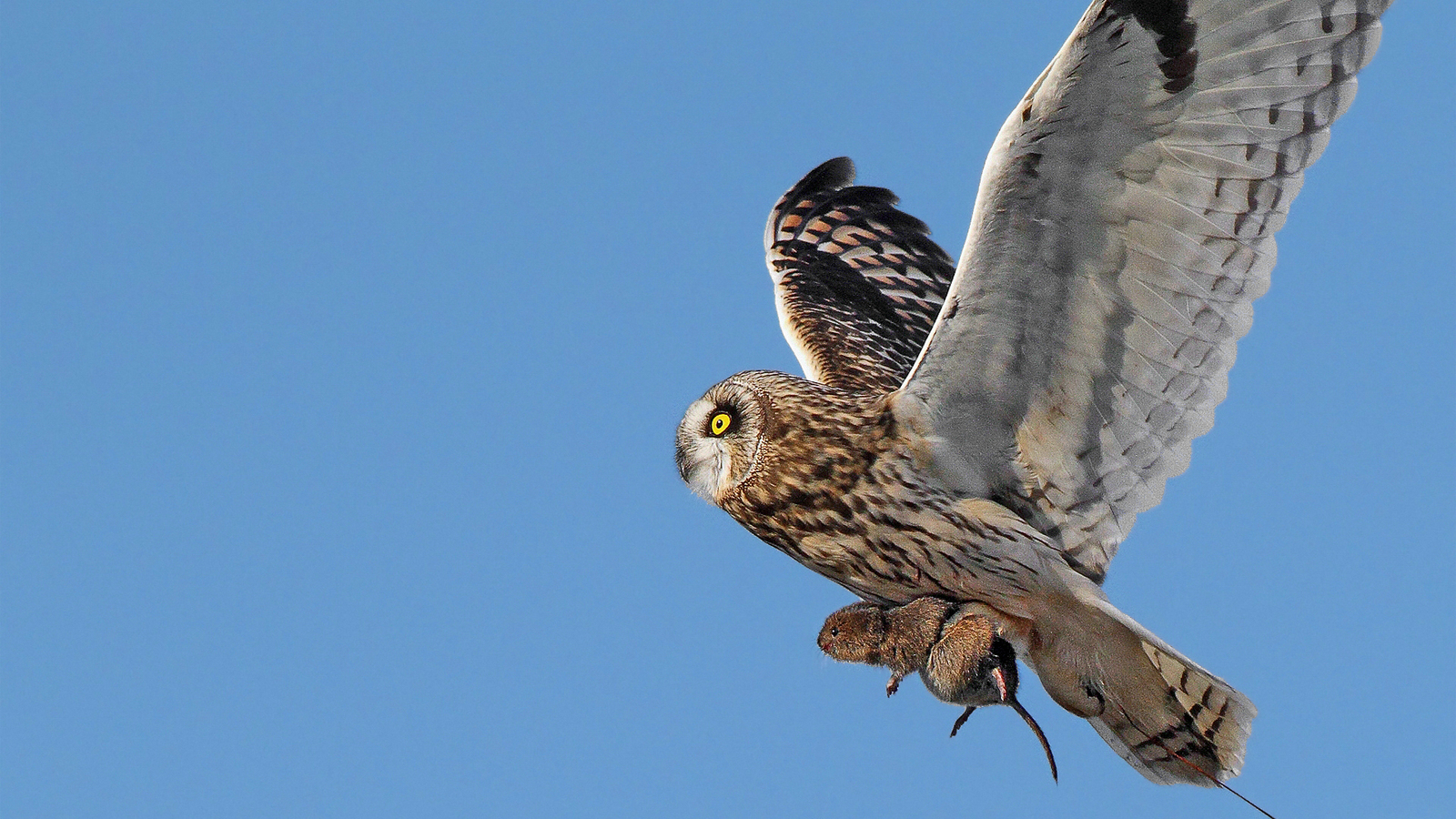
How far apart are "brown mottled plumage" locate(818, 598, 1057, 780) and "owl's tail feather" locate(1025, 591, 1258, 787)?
298 millimetres

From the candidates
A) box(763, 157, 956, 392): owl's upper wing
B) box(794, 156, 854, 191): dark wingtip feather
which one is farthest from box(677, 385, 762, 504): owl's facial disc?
box(794, 156, 854, 191): dark wingtip feather

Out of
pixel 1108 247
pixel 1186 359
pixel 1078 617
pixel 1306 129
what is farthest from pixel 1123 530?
pixel 1306 129

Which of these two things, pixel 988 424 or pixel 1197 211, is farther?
pixel 988 424

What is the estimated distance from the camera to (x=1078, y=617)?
3828 millimetres

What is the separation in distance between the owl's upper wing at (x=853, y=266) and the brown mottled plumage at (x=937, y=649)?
5.32ft

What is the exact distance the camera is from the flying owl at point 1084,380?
318cm

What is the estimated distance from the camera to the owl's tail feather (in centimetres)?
385

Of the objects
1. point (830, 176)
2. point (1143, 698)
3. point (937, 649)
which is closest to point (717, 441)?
point (937, 649)

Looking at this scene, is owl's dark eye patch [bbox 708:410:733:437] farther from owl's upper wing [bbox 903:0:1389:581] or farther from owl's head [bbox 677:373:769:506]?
owl's upper wing [bbox 903:0:1389:581]

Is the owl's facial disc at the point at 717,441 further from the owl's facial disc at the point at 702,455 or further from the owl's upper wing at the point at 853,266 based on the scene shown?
the owl's upper wing at the point at 853,266

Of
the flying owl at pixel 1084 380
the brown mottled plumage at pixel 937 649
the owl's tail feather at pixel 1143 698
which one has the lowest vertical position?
the owl's tail feather at pixel 1143 698

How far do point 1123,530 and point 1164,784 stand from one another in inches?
33.3

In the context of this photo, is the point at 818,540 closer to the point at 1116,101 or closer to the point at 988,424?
the point at 988,424

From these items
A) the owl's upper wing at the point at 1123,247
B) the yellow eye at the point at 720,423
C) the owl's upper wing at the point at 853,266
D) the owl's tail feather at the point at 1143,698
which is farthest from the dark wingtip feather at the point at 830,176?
the owl's tail feather at the point at 1143,698
